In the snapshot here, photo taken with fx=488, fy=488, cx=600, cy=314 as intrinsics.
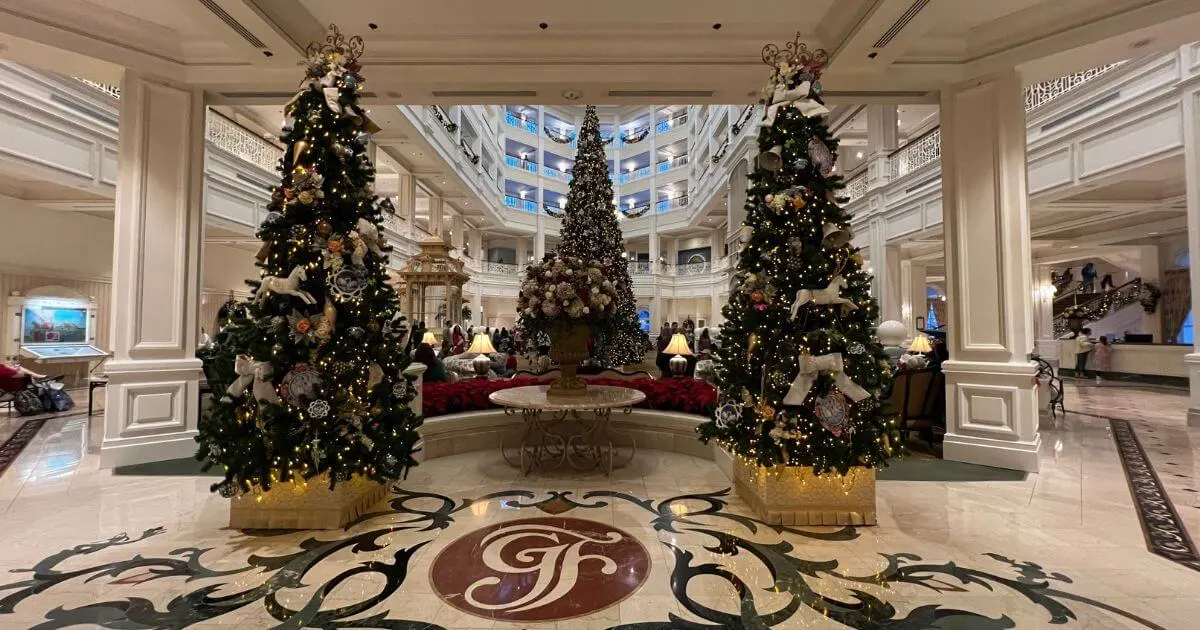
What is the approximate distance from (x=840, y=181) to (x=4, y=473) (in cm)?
686

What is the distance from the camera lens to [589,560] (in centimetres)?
251

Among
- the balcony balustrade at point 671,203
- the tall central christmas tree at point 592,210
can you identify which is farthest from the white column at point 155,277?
the balcony balustrade at point 671,203

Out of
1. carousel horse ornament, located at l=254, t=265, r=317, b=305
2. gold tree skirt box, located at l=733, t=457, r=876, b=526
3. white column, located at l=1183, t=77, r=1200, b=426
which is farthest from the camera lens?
white column, located at l=1183, t=77, r=1200, b=426

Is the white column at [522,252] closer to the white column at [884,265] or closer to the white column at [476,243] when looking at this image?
the white column at [476,243]

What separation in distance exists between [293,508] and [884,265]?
10.3 meters

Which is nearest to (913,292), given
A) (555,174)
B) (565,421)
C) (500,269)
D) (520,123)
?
(565,421)

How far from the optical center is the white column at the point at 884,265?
9.65 m

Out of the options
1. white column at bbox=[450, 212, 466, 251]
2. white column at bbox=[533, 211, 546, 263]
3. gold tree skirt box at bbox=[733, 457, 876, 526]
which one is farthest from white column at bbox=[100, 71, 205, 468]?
white column at bbox=[533, 211, 546, 263]

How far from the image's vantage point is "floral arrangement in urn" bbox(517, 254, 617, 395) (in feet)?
12.3

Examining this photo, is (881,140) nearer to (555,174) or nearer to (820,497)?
(820,497)

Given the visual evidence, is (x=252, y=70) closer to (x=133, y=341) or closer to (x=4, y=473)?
(x=133, y=341)

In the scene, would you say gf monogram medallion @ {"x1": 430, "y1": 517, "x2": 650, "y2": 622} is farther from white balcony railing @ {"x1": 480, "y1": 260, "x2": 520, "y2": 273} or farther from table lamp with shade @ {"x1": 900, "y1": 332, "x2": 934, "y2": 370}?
white balcony railing @ {"x1": 480, "y1": 260, "x2": 520, "y2": 273}

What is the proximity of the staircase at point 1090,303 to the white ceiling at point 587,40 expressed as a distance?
1128cm

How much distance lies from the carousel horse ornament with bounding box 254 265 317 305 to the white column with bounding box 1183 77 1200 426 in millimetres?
8925
